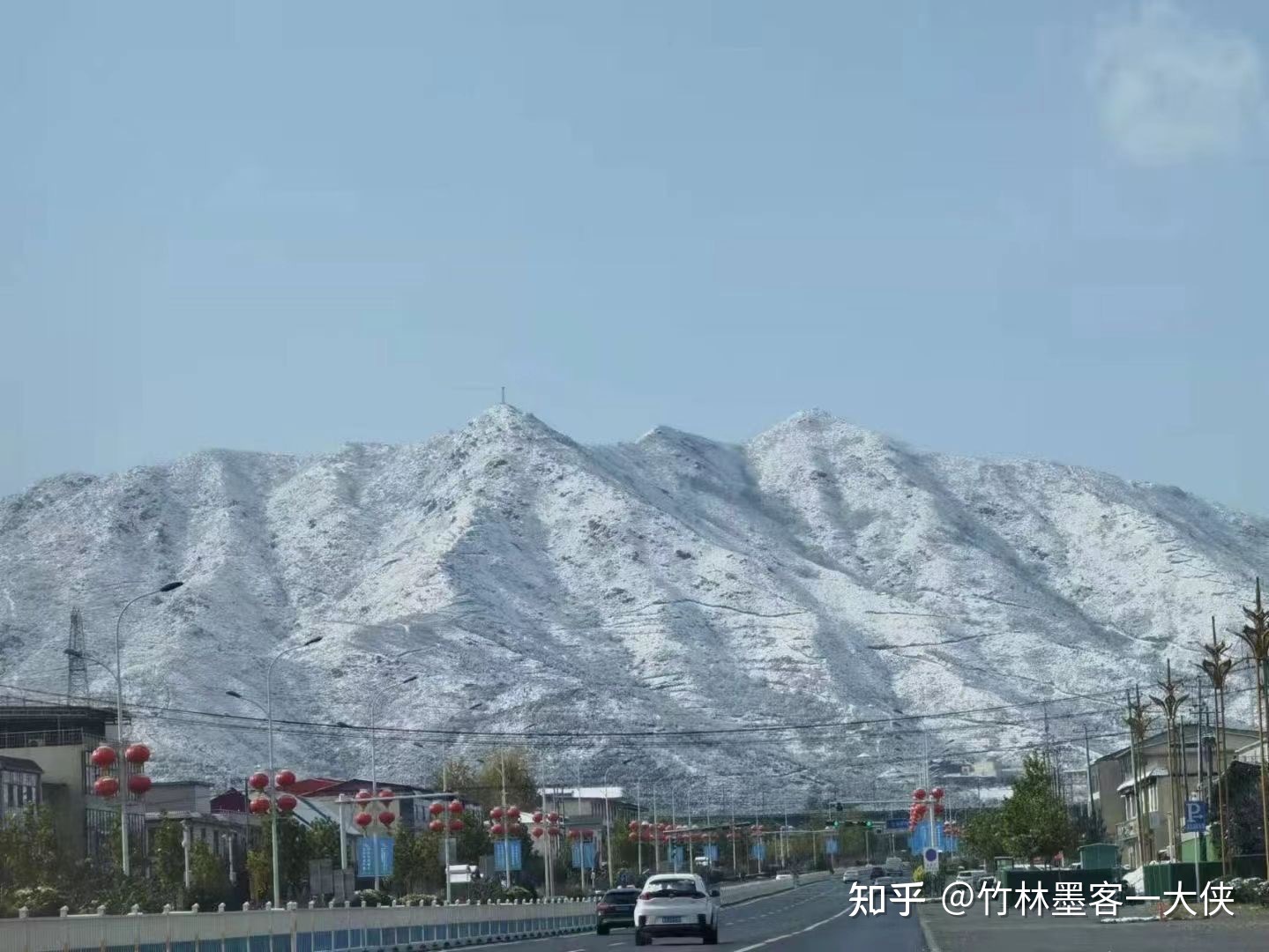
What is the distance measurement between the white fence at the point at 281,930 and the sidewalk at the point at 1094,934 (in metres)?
14.9

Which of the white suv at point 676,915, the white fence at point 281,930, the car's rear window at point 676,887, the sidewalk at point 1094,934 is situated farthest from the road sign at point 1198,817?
the white suv at point 676,915

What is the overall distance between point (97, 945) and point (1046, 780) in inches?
3953

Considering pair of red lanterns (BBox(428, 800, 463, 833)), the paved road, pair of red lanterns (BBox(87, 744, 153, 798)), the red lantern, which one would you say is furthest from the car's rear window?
pair of red lanterns (BBox(428, 800, 463, 833))

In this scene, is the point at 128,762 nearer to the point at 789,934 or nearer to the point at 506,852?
the point at 789,934

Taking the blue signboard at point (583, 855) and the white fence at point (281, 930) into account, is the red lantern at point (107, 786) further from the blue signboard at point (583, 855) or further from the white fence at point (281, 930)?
the blue signboard at point (583, 855)

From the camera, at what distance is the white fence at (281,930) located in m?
38.5

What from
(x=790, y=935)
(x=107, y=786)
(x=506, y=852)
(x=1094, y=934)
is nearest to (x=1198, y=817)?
(x=790, y=935)

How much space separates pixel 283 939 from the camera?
5150cm

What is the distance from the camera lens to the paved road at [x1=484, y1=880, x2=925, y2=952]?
54.8 metres

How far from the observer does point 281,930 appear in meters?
51.5

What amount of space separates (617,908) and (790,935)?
70.6 feet

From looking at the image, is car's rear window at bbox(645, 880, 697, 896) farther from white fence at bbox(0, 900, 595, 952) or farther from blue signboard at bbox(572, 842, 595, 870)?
blue signboard at bbox(572, 842, 595, 870)

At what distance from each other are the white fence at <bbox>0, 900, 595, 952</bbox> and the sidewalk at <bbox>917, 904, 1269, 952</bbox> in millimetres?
14924

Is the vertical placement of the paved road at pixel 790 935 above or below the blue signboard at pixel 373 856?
below
